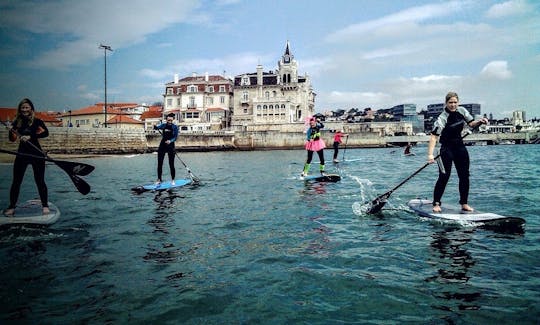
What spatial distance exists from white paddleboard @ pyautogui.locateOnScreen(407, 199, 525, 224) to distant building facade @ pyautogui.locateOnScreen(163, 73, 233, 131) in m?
88.0

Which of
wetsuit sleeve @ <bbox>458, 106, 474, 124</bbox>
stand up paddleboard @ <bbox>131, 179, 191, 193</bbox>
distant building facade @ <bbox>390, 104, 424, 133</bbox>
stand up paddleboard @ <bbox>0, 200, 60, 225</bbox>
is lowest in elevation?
stand up paddleboard @ <bbox>131, 179, 191, 193</bbox>

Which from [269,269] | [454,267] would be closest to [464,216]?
[454,267]

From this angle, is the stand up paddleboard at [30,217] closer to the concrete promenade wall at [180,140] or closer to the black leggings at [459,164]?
the black leggings at [459,164]

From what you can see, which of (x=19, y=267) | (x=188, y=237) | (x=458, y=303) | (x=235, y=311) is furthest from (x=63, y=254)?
(x=458, y=303)

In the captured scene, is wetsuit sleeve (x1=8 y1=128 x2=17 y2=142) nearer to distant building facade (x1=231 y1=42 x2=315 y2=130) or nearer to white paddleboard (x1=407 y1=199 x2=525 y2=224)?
white paddleboard (x1=407 y1=199 x2=525 y2=224)

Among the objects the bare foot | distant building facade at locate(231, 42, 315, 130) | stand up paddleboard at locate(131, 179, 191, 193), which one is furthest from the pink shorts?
distant building facade at locate(231, 42, 315, 130)

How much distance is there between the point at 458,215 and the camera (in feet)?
24.7

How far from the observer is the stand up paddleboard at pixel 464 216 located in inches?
273

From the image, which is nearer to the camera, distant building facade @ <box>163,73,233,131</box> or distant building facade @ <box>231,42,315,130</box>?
distant building facade @ <box>231,42,315,130</box>

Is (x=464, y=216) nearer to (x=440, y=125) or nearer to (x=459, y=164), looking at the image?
(x=459, y=164)

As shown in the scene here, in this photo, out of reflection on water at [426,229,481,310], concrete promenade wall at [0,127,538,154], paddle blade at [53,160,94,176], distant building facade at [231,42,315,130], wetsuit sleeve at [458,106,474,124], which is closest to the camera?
reflection on water at [426,229,481,310]

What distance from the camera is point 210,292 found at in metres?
4.38

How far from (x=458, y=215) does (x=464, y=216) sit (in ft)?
0.39

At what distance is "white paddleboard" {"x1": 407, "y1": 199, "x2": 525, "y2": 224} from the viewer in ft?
22.8
